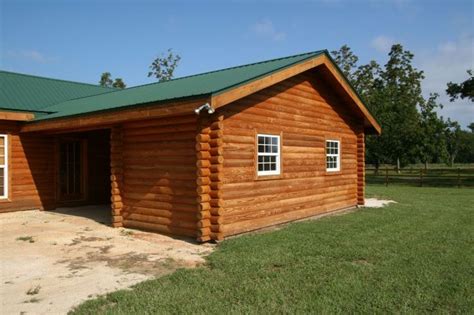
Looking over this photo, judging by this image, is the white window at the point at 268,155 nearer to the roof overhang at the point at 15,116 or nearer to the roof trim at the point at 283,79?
the roof trim at the point at 283,79

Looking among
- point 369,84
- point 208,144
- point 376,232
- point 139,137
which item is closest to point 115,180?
point 139,137

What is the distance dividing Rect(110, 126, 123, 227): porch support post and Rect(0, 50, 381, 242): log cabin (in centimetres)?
3

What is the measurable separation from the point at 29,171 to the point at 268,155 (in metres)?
8.26

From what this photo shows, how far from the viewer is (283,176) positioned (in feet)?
35.6

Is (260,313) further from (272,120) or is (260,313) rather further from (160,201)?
(272,120)

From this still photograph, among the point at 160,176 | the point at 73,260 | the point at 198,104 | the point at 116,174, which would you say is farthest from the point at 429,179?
the point at 73,260

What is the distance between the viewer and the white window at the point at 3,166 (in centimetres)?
1277

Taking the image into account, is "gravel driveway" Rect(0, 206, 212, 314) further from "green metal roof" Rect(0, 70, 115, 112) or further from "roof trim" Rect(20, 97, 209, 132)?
"green metal roof" Rect(0, 70, 115, 112)

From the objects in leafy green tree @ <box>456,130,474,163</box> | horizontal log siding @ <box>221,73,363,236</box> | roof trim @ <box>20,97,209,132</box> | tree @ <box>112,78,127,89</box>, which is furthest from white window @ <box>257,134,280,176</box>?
leafy green tree @ <box>456,130,474,163</box>

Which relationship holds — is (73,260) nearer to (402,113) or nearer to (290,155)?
(290,155)

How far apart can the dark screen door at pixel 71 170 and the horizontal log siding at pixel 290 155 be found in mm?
7923

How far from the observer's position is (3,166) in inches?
502

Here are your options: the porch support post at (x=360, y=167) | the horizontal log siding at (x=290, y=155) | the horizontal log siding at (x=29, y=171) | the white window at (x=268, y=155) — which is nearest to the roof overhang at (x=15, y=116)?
the horizontal log siding at (x=29, y=171)

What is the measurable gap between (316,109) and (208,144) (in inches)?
205
